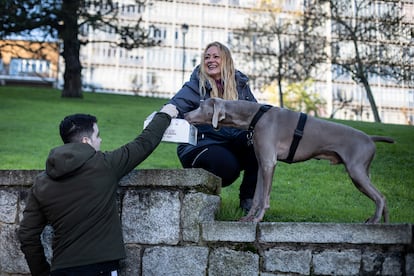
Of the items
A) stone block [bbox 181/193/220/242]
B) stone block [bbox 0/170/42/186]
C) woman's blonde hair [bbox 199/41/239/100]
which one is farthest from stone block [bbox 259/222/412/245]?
stone block [bbox 0/170/42/186]

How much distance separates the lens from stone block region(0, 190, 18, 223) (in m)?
4.94

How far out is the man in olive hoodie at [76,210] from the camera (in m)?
3.74

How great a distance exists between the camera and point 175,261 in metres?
4.57

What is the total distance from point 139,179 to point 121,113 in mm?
16467

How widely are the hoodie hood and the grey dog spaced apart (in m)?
1.37

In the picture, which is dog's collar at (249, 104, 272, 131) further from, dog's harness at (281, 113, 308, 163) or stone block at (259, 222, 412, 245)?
stone block at (259, 222, 412, 245)

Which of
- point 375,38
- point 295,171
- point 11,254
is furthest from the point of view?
point 375,38

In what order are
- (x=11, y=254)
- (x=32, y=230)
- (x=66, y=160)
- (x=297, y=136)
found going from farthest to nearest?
(x=11, y=254) < (x=297, y=136) < (x=32, y=230) < (x=66, y=160)

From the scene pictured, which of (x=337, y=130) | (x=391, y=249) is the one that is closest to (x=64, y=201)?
(x=337, y=130)

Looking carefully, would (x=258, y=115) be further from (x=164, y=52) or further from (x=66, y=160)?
(x=164, y=52)

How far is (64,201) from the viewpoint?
12.4ft

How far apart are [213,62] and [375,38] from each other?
23.4 meters

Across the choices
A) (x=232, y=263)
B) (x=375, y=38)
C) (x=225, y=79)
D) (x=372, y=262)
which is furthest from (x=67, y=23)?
(x=372, y=262)

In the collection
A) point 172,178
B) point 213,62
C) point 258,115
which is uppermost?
point 213,62
